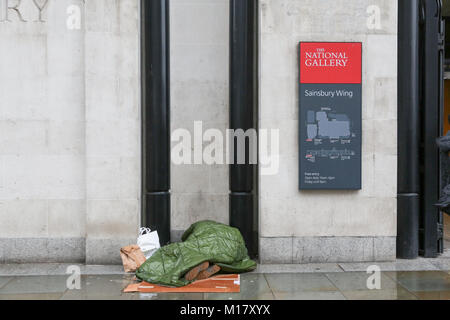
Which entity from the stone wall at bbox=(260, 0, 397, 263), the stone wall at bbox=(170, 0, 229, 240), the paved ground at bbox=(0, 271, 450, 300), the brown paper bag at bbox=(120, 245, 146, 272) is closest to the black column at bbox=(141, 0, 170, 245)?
the stone wall at bbox=(170, 0, 229, 240)

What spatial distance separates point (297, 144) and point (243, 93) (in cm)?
129

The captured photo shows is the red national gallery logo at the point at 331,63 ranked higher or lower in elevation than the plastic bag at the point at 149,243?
higher

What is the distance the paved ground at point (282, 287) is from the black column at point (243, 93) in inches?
46.8

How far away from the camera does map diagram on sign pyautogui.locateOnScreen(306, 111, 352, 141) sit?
703 cm

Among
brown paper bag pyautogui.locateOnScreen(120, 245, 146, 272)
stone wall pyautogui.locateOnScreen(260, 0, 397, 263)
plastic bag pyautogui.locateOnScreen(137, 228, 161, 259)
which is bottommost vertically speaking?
brown paper bag pyautogui.locateOnScreen(120, 245, 146, 272)

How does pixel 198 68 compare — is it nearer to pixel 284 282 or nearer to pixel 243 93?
pixel 243 93

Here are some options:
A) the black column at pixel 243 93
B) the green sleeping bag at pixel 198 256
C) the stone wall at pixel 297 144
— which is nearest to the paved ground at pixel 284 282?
the green sleeping bag at pixel 198 256

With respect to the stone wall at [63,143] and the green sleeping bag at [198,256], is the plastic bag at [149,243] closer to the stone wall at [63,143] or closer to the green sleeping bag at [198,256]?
the stone wall at [63,143]

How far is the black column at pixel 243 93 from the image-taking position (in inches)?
288

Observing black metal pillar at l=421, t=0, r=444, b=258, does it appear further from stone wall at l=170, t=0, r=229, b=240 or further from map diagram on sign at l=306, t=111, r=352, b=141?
stone wall at l=170, t=0, r=229, b=240

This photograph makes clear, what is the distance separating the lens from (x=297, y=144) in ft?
23.3

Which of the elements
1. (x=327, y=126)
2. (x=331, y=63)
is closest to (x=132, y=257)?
(x=327, y=126)

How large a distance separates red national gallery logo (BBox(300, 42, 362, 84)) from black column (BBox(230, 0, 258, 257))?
2.98 ft

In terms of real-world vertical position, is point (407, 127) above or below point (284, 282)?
above
